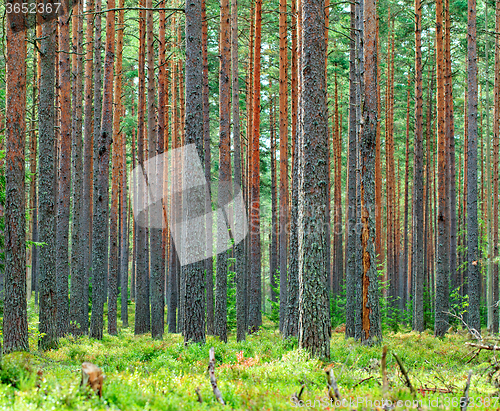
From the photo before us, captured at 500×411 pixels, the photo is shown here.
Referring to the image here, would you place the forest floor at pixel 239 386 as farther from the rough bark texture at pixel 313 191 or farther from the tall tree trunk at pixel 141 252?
the tall tree trunk at pixel 141 252

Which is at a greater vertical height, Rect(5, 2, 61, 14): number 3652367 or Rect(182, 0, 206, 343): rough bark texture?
Rect(5, 2, 61, 14): number 3652367

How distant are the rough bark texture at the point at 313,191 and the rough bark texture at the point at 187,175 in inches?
88.6

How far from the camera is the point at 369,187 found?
31.6ft

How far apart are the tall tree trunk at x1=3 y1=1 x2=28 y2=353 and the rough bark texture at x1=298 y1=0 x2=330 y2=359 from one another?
4.91 m

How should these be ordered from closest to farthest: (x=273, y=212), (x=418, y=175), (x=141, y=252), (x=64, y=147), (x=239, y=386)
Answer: (x=239, y=386) → (x=64, y=147) → (x=141, y=252) → (x=418, y=175) → (x=273, y=212)

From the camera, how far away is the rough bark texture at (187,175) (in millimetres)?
8531

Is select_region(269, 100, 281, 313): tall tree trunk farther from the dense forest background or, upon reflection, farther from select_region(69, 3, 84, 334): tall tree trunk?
select_region(69, 3, 84, 334): tall tree trunk

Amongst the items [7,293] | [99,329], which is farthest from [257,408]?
[99,329]

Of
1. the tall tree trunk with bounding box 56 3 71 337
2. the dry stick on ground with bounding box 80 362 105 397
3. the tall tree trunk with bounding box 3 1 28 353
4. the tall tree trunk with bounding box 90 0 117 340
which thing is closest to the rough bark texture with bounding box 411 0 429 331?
the tall tree trunk with bounding box 90 0 117 340

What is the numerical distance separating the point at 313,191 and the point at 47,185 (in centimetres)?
587

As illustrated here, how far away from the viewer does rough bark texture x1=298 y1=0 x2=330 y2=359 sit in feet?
23.9

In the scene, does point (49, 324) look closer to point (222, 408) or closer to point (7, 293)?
point (7, 293)

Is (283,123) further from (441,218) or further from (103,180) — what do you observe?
Answer: (103,180)

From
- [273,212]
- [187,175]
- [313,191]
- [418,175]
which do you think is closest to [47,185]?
[187,175]
